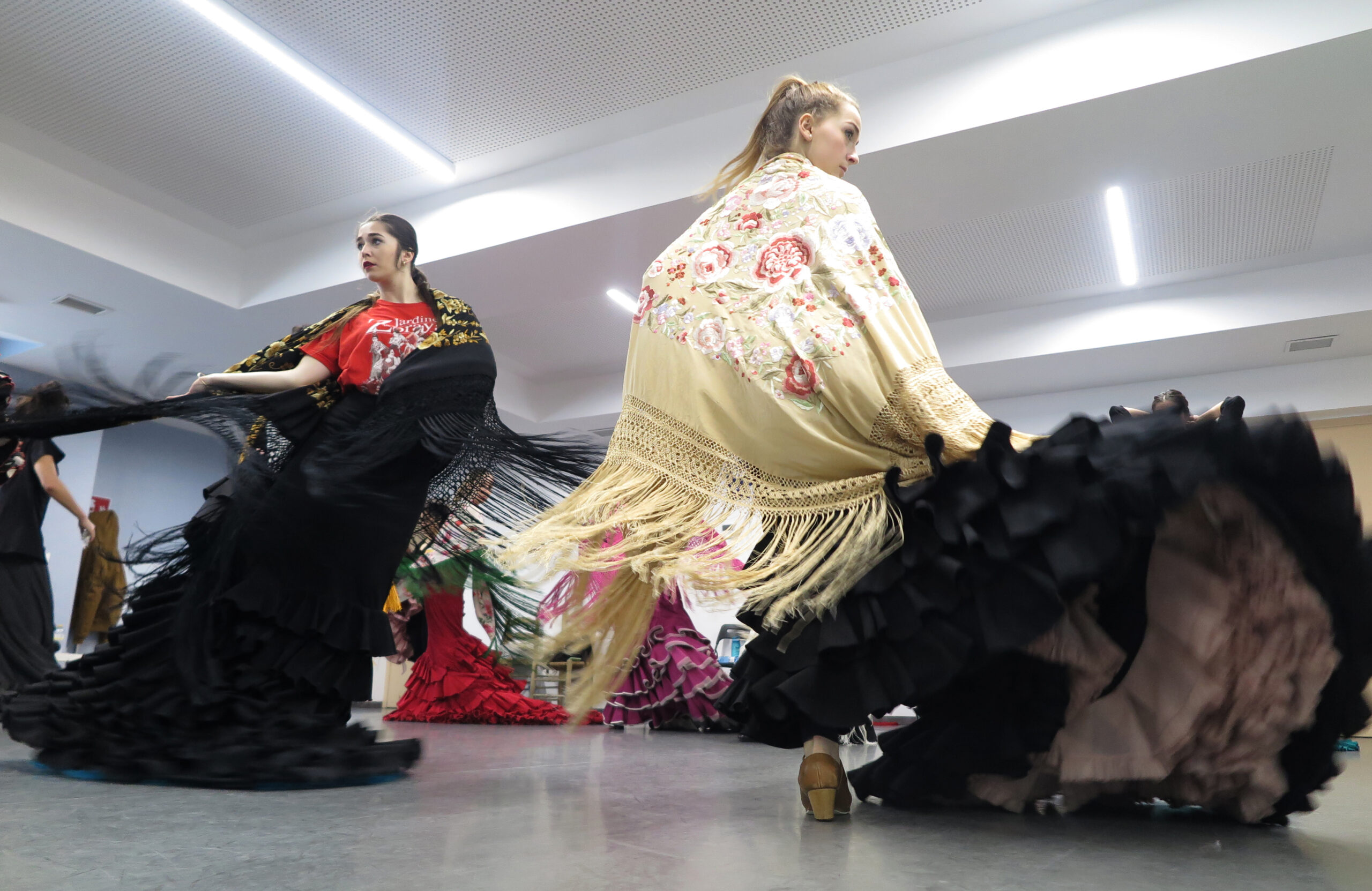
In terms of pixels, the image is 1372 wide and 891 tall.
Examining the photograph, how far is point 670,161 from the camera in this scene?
174 inches

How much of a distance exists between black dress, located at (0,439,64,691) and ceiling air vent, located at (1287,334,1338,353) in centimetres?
723

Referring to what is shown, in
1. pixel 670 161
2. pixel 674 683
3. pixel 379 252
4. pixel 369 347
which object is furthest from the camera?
pixel 670 161

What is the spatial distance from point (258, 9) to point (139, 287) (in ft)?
8.03

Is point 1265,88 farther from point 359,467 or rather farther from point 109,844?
point 109,844

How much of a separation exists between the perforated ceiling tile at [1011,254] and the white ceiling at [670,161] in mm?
25

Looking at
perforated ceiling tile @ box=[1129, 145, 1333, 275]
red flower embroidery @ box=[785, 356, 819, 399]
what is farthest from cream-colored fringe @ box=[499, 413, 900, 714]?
perforated ceiling tile @ box=[1129, 145, 1333, 275]

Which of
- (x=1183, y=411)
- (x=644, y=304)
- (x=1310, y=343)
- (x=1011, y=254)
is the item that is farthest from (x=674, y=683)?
(x=1310, y=343)

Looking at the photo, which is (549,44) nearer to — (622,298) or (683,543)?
(622,298)

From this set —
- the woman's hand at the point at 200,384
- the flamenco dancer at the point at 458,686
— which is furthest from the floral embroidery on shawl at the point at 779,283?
the flamenco dancer at the point at 458,686

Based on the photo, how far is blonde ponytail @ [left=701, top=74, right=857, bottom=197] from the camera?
6.00 feet

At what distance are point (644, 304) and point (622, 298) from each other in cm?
456

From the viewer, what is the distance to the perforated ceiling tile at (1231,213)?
15.0 ft

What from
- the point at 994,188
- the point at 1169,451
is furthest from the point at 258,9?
the point at 1169,451

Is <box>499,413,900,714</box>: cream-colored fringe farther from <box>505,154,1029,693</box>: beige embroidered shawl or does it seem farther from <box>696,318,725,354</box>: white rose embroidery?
<box>696,318,725,354</box>: white rose embroidery
